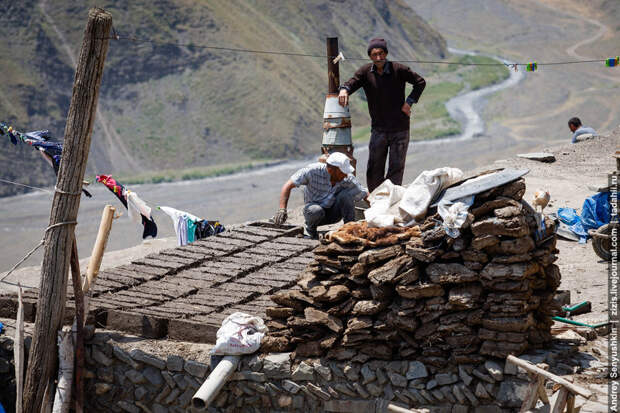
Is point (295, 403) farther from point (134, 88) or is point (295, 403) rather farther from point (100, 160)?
point (134, 88)

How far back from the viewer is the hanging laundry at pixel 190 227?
10336 millimetres

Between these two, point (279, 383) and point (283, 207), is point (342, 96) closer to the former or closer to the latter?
point (283, 207)

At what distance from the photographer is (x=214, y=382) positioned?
20.5ft

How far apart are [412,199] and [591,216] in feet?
14.1

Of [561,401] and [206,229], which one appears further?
[206,229]

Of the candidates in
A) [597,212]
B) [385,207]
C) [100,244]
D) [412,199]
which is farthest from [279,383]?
[597,212]

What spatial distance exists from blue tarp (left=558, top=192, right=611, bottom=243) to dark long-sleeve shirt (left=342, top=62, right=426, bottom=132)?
241 cm

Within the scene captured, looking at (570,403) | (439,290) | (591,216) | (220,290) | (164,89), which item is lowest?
(570,403)

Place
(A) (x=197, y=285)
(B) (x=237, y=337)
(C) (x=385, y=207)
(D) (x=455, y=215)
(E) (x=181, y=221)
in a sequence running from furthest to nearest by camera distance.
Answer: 1. (E) (x=181, y=221)
2. (A) (x=197, y=285)
3. (C) (x=385, y=207)
4. (B) (x=237, y=337)
5. (D) (x=455, y=215)

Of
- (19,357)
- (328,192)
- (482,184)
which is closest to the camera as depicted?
(482,184)

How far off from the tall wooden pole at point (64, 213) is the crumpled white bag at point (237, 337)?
61.4 inches

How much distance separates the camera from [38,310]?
702 cm

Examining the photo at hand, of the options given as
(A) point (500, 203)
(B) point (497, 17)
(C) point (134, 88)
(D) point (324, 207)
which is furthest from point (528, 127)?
(B) point (497, 17)

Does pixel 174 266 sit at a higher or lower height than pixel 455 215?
lower
